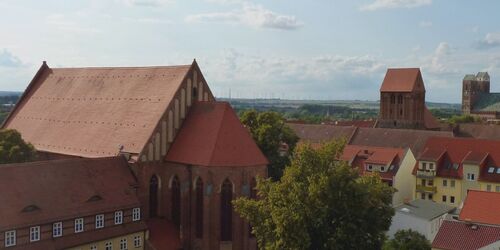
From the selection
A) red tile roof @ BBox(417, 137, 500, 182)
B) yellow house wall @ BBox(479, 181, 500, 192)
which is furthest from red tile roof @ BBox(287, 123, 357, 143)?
yellow house wall @ BBox(479, 181, 500, 192)

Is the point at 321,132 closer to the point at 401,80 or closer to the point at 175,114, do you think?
the point at 401,80

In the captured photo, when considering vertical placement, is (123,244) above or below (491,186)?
below

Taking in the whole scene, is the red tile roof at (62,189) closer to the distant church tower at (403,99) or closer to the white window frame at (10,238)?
the white window frame at (10,238)

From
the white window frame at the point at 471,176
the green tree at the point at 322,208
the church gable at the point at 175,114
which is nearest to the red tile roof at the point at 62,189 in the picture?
the church gable at the point at 175,114

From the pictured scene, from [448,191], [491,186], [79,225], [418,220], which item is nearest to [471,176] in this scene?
[491,186]

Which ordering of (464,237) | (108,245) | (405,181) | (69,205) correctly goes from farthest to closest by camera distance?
(405,181) → (108,245) → (464,237) → (69,205)

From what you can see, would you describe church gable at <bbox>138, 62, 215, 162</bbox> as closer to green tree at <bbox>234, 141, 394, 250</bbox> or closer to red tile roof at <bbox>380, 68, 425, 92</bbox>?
green tree at <bbox>234, 141, 394, 250</bbox>

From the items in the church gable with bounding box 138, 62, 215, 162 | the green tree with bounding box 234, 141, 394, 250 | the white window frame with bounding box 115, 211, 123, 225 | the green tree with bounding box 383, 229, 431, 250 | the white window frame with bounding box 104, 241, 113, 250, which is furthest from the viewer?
the church gable with bounding box 138, 62, 215, 162
